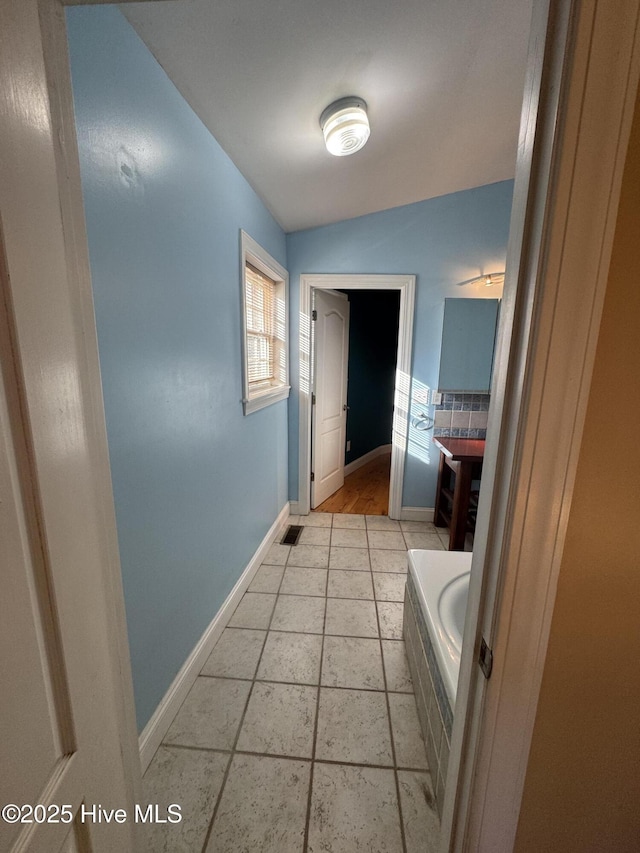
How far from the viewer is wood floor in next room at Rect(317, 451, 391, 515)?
3279 mm

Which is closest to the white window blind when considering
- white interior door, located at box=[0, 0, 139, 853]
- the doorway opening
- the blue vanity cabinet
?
the doorway opening

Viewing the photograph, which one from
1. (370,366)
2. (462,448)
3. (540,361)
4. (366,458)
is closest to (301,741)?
(540,361)

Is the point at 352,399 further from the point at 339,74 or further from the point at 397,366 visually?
the point at 339,74

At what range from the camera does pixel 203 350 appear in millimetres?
1427

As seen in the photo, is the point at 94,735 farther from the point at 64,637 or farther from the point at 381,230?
the point at 381,230

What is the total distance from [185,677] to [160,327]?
1.42 meters

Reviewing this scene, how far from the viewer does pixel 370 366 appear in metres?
4.66

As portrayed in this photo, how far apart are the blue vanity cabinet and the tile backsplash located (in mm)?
→ 100

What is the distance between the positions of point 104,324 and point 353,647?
1.75m

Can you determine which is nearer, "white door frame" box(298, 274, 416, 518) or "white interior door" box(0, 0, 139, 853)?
"white interior door" box(0, 0, 139, 853)

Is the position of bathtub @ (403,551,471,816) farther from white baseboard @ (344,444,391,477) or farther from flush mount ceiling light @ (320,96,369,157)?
white baseboard @ (344,444,391,477)

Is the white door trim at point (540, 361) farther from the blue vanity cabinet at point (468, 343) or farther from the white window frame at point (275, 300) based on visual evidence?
the blue vanity cabinet at point (468, 343)

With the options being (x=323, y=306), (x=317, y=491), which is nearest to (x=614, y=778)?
(x=317, y=491)

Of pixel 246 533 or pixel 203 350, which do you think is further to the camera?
pixel 246 533
